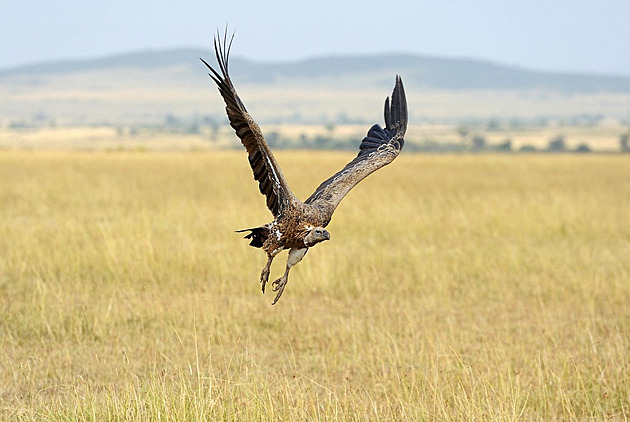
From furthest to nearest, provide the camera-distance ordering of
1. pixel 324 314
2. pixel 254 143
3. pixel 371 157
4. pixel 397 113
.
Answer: pixel 324 314 → pixel 397 113 → pixel 371 157 → pixel 254 143

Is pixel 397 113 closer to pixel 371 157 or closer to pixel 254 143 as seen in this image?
pixel 371 157

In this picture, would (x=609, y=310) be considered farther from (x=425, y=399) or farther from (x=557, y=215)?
(x=557, y=215)

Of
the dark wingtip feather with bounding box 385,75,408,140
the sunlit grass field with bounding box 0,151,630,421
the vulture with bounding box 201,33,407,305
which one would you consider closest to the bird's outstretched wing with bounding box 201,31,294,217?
the vulture with bounding box 201,33,407,305

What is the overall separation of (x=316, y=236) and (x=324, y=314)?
322 centimetres

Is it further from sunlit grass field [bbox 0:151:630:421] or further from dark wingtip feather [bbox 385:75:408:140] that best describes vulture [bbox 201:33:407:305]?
dark wingtip feather [bbox 385:75:408:140]

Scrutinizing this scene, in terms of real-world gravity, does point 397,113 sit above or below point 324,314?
above

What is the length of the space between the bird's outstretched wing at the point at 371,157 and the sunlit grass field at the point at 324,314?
111cm

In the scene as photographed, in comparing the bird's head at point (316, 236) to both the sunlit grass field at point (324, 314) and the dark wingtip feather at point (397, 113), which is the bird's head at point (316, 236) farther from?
the dark wingtip feather at point (397, 113)

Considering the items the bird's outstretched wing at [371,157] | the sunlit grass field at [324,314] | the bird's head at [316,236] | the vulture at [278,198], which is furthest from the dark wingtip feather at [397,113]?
the bird's head at [316,236]

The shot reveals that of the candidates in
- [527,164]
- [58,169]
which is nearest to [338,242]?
[58,169]

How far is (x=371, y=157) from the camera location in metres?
7.57

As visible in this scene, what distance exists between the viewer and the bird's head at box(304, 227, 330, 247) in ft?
20.1

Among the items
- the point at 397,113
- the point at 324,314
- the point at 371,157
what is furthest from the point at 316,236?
the point at 324,314

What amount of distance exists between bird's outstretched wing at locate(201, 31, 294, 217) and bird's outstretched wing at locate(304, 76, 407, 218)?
0.34m
